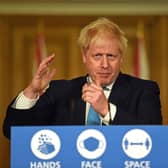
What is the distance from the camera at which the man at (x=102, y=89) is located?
137cm

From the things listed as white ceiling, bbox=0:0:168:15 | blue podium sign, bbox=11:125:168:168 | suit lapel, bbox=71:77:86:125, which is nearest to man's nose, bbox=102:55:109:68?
suit lapel, bbox=71:77:86:125

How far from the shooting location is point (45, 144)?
1.08 metres

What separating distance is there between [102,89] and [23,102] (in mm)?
229

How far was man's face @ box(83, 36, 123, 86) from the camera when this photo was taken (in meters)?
1.38

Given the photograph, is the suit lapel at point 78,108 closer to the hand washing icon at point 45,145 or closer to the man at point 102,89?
the man at point 102,89

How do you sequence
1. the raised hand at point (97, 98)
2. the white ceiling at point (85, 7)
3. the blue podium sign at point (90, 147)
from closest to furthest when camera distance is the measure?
1. the blue podium sign at point (90, 147)
2. the raised hand at point (97, 98)
3. the white ceiling at point (85, 7)

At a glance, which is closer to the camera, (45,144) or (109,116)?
(45,144)

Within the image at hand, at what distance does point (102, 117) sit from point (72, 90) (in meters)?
0.28

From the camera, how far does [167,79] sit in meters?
3.08

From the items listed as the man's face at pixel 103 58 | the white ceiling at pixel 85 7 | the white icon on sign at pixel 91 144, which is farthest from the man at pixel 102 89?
the white ceiling at pixel 85 7

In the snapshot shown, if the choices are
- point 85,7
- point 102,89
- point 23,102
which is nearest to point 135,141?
point 102,89

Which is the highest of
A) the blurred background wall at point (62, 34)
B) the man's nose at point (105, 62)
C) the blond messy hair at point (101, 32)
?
the blurred background wall at point (62, 34)

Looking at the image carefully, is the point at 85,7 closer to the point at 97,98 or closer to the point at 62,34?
the point at 62,34

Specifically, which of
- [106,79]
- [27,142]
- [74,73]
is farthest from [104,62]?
[74,73]
